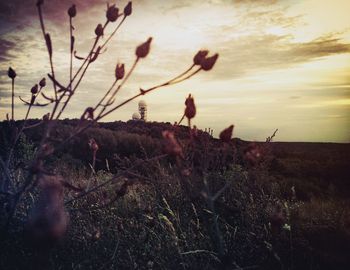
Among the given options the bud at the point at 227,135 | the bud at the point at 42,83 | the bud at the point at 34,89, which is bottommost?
the bud at the point at 227,135

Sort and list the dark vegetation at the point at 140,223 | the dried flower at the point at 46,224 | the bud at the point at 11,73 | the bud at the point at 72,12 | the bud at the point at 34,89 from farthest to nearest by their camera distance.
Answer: the bud at the point at 34,89 < the bud at the point at 11,73 < the bud at the point at 72,12 < the dark vegetation at the point at 140,223 < the dried flower at the point at 46,224

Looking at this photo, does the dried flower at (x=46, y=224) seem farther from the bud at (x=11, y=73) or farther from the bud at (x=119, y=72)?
the bud at (x=11, y=73)

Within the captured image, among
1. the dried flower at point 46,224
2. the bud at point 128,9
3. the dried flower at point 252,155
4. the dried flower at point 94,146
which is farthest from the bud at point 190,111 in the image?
the dried flower at point 94,146

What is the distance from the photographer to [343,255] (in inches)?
103

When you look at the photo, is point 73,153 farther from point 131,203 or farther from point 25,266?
point 25,266

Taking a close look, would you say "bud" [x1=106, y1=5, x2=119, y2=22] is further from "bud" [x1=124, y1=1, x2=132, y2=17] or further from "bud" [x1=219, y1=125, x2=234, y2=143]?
"bud" [x1=219, y1=125, x2=234, y2=143]

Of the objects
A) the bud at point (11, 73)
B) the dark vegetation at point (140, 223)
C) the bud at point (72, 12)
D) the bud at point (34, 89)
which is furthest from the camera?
the bud at point (34, 89)

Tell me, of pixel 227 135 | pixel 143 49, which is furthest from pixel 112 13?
pixel 227 135

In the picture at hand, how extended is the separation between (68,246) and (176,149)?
5.26 ft

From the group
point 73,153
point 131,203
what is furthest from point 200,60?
point 73,153

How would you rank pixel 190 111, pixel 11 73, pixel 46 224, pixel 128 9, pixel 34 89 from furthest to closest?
pixel 34 89, pixel 11 73, pixel 128 9, pixel 190 111, pixel 46 224

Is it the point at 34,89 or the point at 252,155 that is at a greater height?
the point at 34,89

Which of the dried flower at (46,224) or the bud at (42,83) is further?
the bud at (42,83)

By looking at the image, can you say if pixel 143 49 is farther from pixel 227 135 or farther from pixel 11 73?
pixel 11 73
